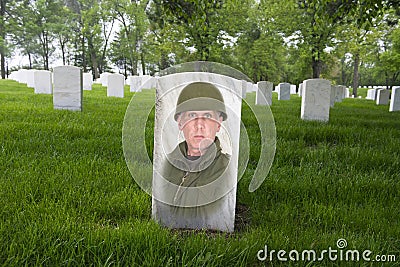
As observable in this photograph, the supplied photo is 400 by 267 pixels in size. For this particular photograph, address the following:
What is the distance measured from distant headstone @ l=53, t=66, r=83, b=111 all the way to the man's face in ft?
17.5

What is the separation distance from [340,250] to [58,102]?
6277 mm

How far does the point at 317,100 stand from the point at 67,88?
5309mm

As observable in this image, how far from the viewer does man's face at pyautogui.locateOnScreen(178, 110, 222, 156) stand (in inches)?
66.7

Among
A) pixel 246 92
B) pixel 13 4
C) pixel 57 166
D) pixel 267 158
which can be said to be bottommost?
pixel 57 166

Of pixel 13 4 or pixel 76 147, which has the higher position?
pixel 13 4

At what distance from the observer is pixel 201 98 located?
1.67 meters

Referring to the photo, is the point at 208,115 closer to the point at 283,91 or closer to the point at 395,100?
the point at 395,100

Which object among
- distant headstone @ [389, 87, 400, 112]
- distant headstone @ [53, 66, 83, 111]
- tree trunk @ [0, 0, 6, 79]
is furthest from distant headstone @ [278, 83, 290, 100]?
tree trunk @ [0, 0, 6, 79]

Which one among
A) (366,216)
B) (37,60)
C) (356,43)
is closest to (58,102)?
(366,216)

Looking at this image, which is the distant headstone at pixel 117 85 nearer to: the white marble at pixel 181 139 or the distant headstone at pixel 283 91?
the distant headstone at pixel 283 91

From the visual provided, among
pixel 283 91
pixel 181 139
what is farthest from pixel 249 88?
pixel 283 91

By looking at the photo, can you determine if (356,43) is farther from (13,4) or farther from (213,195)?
(13,4)

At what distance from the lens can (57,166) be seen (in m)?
2.61

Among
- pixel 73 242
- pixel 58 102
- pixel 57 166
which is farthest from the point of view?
pixel 58 102
